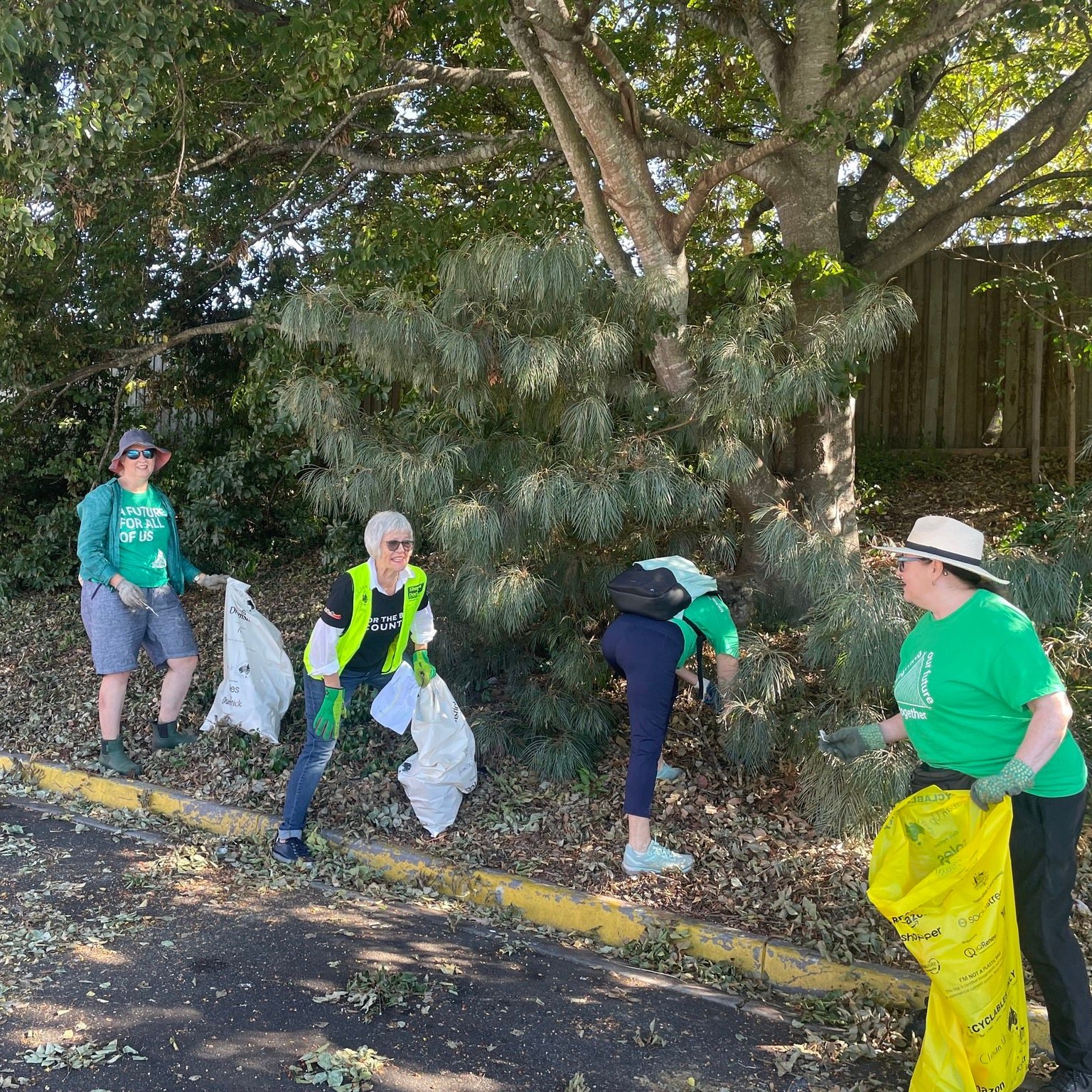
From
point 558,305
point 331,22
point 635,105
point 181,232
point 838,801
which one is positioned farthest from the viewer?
point 181,232

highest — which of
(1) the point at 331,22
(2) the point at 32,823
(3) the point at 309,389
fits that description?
(1) the point at 331,22

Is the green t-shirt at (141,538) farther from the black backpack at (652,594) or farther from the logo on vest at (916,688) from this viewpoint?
the logo on vest at (916,688)

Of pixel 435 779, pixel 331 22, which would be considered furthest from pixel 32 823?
pixel 331 22

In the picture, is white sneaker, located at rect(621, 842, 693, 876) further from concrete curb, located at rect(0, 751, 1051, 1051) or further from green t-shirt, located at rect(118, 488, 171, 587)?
green t-shirt, located at rect(118, 488, 171, 587)

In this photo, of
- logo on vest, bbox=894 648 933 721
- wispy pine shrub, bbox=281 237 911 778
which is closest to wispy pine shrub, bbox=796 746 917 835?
wispy pine shrub, bbox=281 237 911 778

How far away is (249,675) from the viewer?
19.2 ft

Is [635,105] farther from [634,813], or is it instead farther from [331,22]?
[634,813]

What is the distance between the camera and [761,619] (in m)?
5.46

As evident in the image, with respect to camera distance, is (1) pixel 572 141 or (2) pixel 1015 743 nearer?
(2) pixel 1015 743

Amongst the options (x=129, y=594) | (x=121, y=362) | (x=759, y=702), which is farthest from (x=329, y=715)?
(x=121, y=362)

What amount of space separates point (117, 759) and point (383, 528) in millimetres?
2475

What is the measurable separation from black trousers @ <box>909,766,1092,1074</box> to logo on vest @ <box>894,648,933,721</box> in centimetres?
36

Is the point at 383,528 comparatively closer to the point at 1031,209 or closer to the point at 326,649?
the point at 326,649

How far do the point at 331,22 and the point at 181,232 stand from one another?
3762mm
